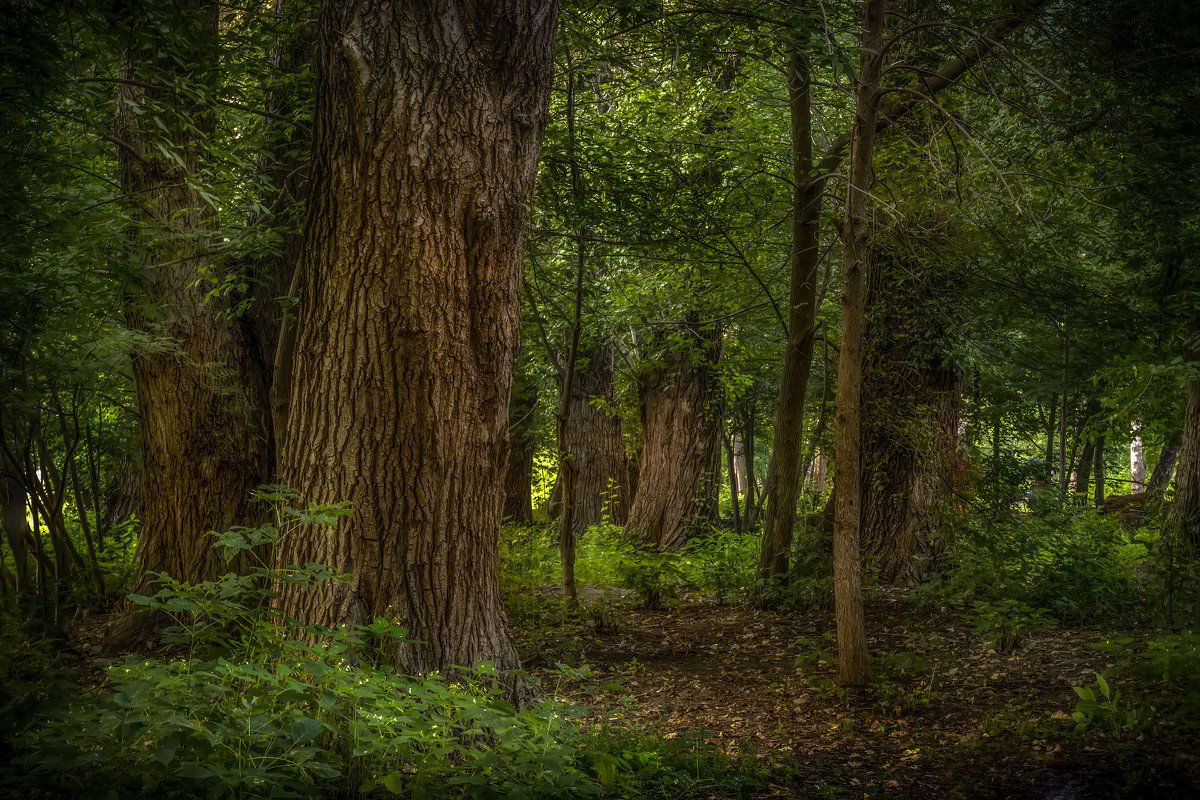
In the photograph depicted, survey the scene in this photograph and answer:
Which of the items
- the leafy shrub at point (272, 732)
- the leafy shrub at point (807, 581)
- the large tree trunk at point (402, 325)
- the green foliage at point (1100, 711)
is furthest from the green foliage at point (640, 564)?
the leafy shrub at point (272, 732)

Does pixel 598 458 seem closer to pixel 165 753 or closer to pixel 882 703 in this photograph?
pixel 882 703

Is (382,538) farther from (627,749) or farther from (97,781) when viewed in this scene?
(97,781)

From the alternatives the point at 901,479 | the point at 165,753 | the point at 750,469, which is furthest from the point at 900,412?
the point at 750,469

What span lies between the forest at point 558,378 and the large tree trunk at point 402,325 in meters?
0.02

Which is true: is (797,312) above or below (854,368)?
above

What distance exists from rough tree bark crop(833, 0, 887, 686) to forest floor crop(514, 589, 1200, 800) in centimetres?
45

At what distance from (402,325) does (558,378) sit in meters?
7.29

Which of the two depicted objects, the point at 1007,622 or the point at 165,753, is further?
the point at 1007,622

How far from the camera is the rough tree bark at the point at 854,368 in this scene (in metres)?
5.65

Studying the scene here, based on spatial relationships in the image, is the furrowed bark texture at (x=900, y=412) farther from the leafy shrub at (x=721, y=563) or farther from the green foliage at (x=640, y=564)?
the green foliage at (x=640, y=564)

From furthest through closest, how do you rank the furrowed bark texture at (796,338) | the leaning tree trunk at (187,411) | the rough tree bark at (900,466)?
the rough tree bark at (900,466) < the furrowed bark texture at (796,338) < the leaning tree trunk at (187,411)

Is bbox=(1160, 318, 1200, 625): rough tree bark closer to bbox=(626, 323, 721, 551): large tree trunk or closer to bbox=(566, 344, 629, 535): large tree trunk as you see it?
bbox=(626, 323, 721, 551): large tree trunk

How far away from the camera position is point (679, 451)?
12969 millimetres

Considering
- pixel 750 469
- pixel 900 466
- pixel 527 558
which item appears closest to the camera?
pixel 900 466
